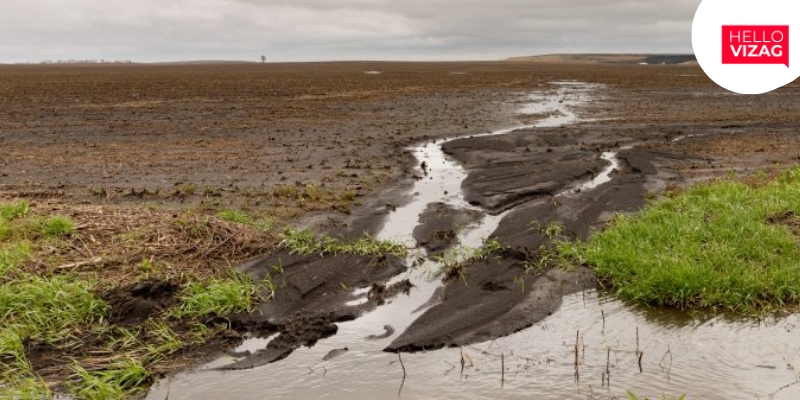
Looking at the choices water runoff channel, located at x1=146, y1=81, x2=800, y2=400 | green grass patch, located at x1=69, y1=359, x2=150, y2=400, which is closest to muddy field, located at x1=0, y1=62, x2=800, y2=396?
water runoff channel, located at x1=146, y1=81, x2=800, y2=400

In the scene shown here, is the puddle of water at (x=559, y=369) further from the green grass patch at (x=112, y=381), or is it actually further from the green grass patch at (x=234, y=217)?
the green grass patch at (x=234, y=217)

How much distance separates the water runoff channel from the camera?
5406 mm

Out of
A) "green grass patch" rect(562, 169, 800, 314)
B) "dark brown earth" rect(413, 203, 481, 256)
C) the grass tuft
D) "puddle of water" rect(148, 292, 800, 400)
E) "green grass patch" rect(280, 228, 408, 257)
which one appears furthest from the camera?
"dark brown earth" rect(413, 203, 481, 256)

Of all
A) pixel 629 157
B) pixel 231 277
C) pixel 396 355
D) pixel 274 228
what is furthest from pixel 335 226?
pixel 629 157

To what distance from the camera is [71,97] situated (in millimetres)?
33688

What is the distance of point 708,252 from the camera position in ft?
26.7

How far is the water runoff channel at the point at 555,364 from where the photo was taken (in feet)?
17.7

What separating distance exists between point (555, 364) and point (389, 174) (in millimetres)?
8630

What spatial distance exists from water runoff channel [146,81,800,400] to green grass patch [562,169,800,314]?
0.39 m

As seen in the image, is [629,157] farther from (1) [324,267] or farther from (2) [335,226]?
(1) [324,267]

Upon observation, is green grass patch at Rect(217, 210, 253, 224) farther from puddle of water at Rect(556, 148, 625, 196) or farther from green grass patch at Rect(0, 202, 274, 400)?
puddle of water at Rect(556, 148, 625, 196)

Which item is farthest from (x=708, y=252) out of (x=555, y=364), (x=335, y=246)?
(x=335, y=246)

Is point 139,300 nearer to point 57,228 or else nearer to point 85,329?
point 85,329

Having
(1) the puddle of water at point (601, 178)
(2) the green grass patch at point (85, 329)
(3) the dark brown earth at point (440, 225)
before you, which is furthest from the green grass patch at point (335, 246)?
(1) the puddle of water at point (601, 178)
